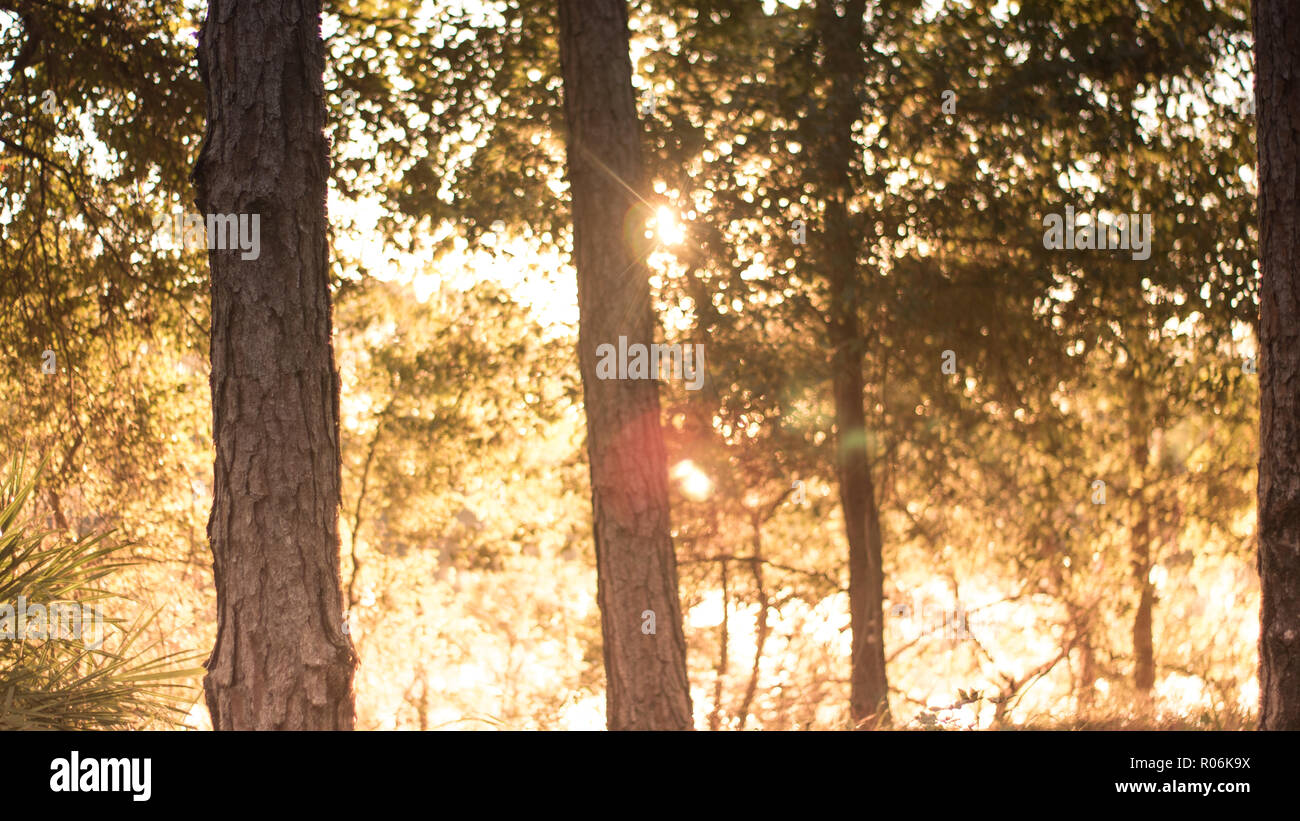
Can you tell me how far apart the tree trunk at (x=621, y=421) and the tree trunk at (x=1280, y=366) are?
297cm

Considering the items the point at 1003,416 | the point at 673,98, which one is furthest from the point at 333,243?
the point at 1003,416

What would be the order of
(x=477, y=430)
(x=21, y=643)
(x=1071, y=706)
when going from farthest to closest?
(x=477, y=430) → (x=1071, y=706) → (x=21, y=643)

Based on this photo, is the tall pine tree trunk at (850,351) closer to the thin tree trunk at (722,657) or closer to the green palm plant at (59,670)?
the thin tree trunk at (722,657)

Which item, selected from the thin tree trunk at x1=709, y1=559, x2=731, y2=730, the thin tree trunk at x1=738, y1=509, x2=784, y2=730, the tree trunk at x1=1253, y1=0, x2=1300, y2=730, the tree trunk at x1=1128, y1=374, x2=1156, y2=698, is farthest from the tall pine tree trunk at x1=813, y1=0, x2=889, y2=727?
the tree trunk at x1=1253, y1=0, x2=1300, y2=730

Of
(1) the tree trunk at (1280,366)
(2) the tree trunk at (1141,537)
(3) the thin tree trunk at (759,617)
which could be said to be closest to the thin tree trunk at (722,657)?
(3) the thin tree trunk at (759,617)

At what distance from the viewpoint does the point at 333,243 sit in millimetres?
10070

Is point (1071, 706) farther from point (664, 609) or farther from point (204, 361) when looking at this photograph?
point (204, 361)

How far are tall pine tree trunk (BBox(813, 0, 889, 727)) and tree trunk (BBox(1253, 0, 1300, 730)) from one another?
3032 millimetres

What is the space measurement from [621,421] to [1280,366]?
3282 millimetres

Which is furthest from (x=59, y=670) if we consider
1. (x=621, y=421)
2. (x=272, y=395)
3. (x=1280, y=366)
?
(x=1280, y=366)

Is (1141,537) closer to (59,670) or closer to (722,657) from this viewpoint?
(722,657)

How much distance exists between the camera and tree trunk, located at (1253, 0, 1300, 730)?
4871 mm

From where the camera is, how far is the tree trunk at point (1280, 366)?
16.0ft
